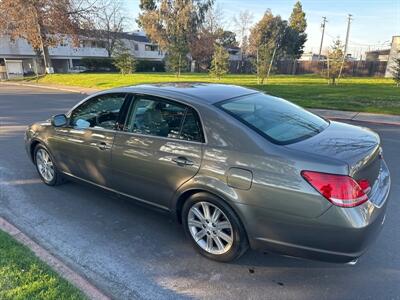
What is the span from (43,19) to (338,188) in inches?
1350

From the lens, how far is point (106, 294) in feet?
8.57

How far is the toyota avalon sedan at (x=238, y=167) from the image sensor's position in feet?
8.07

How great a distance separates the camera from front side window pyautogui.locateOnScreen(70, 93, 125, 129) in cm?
378

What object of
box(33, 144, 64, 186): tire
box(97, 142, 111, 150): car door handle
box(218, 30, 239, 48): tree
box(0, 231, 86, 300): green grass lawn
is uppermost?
box(218, 30, 239, 48): tree

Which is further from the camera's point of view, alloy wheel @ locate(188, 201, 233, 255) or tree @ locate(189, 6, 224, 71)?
tree @ locate(189, 6, 224, 71)

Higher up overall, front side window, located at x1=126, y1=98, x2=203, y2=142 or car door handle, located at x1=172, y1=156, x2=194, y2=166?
front side window, located at x1=126, y1=98, x2=203, y2=142

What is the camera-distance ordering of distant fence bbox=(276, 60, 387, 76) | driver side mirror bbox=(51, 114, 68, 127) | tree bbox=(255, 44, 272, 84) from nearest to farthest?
driver side mirror bbox=(51, 114, 68, 127) < tree bbox=(255, 44, 272, 84) < distant fence bbox=(276, 60, 387, 76)

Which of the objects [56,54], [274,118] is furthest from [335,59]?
[56,54]

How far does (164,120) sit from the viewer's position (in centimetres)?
334

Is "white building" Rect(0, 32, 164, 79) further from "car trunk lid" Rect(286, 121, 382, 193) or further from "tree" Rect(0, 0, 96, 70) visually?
"car trunk lid" Rect(286, 121, 382, 193)

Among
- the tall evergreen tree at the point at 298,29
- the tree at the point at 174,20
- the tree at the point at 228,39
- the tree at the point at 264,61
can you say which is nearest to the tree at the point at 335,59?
the tree at the point at 264,61

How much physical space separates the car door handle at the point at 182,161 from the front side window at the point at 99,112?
1.05m

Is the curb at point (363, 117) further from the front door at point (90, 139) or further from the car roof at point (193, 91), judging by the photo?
the front door at point (90, 139)

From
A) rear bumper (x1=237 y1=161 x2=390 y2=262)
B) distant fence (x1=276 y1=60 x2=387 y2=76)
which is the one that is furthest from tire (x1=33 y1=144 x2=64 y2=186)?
distant fence (x1=276 y1=60 x2=387 y2=76)
